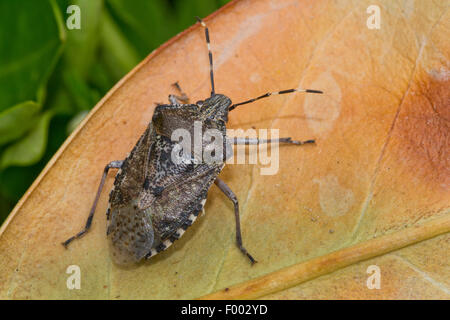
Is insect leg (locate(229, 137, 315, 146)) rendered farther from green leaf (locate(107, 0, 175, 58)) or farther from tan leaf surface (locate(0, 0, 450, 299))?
green leaf (locate(107, 0, 175, 58))

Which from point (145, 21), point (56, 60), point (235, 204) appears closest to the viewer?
point (235, 204)

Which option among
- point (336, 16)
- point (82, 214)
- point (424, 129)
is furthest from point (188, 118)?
point (424, 129)

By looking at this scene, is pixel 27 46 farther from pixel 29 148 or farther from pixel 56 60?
pixel 29 148

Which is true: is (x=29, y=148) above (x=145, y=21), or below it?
below

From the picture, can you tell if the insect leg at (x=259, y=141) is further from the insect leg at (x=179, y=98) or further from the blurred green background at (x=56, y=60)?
the blurred green background at (x=56, y=60)

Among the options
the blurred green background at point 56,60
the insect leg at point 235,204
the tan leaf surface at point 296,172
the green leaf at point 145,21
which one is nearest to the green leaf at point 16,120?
the blurred green background at point 56,60

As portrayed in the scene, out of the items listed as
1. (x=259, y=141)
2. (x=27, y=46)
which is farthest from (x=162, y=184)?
(x=27, y=46)
